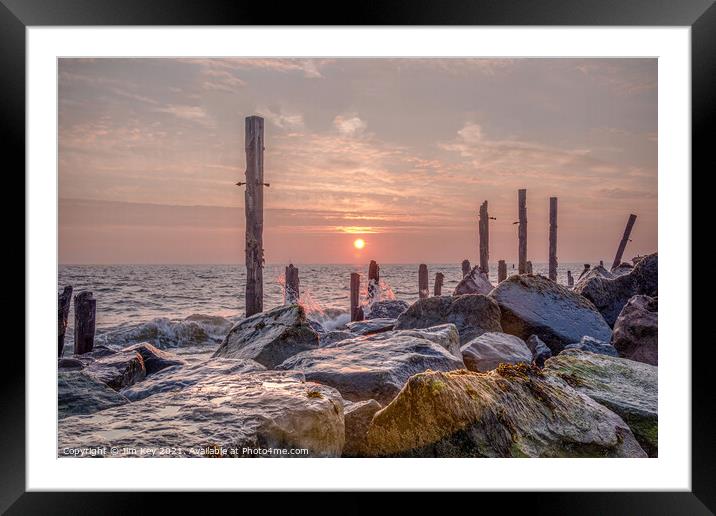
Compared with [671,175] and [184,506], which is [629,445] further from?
[184,506]

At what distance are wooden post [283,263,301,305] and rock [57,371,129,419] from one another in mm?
11126

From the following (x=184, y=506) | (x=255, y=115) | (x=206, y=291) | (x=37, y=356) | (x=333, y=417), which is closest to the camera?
(x=184, y=506)

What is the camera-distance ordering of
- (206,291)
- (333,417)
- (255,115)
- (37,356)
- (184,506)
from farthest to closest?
(206,291)
(255,115)
(333,417)
(37,356)
(184,506)

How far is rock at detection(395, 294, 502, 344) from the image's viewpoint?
6.16m

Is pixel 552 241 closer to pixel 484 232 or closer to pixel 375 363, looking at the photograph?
pixel 484 232

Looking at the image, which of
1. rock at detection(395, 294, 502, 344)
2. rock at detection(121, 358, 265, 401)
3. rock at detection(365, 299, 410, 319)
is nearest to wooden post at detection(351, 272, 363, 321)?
rock at detection(365, 299, 410, 319)

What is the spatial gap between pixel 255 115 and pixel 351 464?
614cm

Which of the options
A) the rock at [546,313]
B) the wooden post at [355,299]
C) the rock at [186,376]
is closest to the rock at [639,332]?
the rock at [546,313]

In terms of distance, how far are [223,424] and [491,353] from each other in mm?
3219

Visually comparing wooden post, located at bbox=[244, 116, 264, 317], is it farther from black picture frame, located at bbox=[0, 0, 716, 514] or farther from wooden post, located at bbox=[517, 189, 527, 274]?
wooden post, located at bbox=[517, 189, 527, 274]

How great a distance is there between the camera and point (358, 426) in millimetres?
3043
